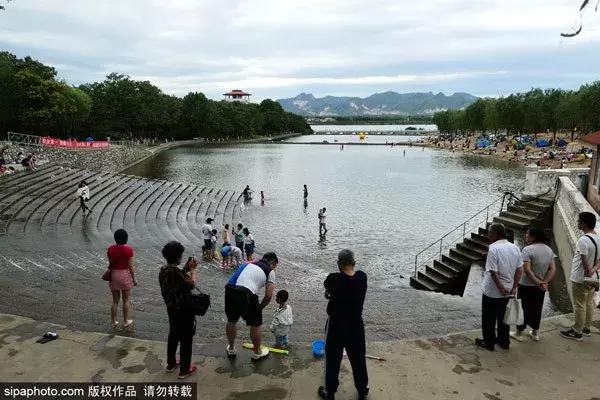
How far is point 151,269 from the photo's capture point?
Result: 1224 centimetres

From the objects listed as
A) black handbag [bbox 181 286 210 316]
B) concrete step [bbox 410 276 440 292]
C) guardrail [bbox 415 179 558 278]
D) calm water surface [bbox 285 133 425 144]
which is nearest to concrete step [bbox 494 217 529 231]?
guardrail [bbox 415 179 558 278]

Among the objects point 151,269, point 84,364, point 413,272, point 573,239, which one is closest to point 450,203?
point 413,272

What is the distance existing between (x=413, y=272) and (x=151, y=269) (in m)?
8.82

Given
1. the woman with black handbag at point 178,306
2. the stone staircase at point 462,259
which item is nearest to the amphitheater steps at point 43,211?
the woman with black handbag at point 178,306

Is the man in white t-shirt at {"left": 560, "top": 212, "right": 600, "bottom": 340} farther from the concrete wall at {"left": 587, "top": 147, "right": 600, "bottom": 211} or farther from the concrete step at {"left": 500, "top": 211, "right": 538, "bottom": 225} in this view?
the concrete wall at {"left": 587, "top": 147, "right": 600, "bottom": 211}

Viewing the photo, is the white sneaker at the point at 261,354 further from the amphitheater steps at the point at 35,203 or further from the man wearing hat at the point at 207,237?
the amphitheater steps at the point at 35,203

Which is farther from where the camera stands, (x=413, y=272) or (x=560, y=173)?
(x=560, y=173)

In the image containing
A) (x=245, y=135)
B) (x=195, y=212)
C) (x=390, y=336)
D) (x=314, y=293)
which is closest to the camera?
(x=390, y=336)

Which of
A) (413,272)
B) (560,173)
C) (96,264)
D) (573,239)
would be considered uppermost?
(560,173)

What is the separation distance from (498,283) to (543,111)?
86096mm

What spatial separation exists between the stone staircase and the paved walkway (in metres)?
6.52

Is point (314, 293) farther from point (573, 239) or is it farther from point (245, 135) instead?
point (245, 135)

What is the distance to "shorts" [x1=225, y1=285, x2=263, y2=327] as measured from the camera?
518cm

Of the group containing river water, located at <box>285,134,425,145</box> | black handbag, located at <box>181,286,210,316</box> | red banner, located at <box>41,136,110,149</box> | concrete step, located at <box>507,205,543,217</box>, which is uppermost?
river water, located at <box>285,134,425,145</box>
